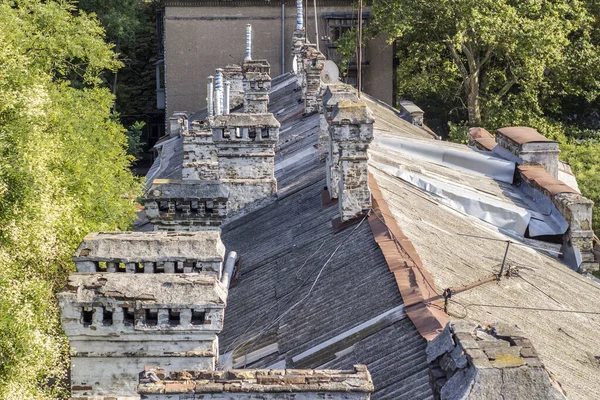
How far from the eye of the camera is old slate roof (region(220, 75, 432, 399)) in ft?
35.5

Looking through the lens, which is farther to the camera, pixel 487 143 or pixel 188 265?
pixel 487 143

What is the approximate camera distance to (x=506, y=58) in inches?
1586

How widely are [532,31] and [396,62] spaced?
32.2 feet

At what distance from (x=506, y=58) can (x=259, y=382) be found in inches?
1362

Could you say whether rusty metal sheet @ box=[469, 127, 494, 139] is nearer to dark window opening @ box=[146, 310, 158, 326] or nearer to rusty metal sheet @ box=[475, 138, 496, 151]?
rusty metal sheet @ box=[475, 138, 496, 151]

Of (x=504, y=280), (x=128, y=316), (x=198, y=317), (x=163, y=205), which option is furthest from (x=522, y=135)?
(x=128, y=316)

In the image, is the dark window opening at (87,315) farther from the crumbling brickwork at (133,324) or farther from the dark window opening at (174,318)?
the dark window opening at (174,318)

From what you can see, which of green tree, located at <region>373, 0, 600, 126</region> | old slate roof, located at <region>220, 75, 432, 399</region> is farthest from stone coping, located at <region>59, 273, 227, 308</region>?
green tree, located at <region>373, 0, 600, 126</region>

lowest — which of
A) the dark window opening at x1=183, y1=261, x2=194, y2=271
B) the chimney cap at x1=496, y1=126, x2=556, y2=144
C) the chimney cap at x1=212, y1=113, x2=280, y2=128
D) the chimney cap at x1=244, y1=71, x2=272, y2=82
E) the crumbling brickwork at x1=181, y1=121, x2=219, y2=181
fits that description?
the crumbling brickwork at x1=181, y1=121, x2=219, y2=181

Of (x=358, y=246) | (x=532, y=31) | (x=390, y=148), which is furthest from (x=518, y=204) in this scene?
(x=532, y=31)

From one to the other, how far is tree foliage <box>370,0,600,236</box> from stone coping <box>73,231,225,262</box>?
27.9 metres

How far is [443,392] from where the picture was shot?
778cm

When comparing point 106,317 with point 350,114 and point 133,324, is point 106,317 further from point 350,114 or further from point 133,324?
point 350,114

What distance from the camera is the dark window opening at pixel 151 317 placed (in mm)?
9898
